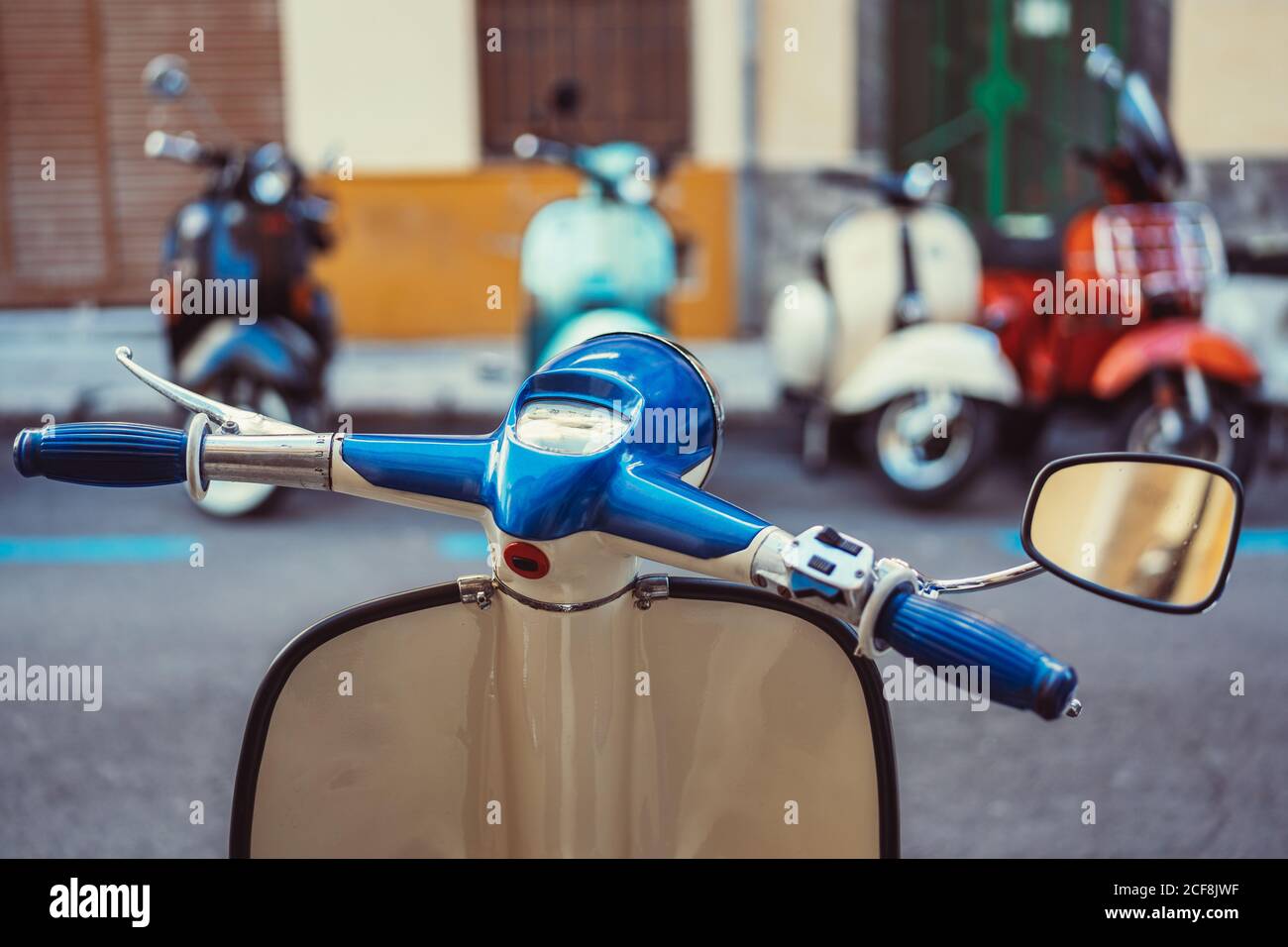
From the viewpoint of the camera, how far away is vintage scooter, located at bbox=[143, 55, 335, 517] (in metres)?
5.69

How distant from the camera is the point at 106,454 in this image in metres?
1.45

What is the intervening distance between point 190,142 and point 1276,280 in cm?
472

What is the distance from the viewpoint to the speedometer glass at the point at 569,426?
51.8 inches

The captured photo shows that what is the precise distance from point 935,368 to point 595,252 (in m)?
1.34

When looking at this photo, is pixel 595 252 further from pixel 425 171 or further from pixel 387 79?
pixel 387 79

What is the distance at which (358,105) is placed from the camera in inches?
388

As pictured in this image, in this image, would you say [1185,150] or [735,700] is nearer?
[735,700]

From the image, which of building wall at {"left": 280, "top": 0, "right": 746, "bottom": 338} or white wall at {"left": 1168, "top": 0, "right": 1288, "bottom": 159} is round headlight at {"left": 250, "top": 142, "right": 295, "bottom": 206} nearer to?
building wall at {"left": 280, "top": 0, "right": 746, "bottom": 338}

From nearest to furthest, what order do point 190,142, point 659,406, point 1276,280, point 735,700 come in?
point 659,406 < point 735,700 < point 190,142 < point 1276,280

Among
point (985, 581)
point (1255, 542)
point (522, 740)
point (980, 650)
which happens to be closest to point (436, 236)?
point (1255, 542)

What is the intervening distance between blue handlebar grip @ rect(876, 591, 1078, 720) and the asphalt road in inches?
85.6

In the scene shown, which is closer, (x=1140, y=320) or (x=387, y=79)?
(x=1140, y=320)
